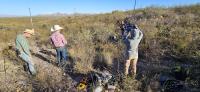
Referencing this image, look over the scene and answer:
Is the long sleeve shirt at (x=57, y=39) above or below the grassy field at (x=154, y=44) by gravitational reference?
above

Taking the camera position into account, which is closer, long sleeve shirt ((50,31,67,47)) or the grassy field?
long sleeve shirt ((50,31,67,47))

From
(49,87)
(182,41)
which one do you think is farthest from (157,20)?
(49,87)

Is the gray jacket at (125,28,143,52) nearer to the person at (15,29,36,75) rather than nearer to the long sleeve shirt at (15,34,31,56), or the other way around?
the person at (15,29,36,75)

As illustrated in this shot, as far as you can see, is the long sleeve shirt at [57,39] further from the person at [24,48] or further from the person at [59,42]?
the person at [24,48]

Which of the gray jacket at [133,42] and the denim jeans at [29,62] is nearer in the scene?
Result: the gray jacket at [133,42]

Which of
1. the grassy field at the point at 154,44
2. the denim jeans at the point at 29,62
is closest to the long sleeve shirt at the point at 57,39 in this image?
the grassy field at the point at 154,44

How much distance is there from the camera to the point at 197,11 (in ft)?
67.8

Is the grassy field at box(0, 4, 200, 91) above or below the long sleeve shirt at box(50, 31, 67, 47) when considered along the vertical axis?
below

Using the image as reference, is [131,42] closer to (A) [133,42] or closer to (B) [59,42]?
(A) [133,42]


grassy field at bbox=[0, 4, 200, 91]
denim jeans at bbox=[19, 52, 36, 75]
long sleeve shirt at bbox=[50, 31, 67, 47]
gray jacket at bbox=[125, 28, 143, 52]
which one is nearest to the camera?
gray jacket at bbox=[125, 28, 143, 52]

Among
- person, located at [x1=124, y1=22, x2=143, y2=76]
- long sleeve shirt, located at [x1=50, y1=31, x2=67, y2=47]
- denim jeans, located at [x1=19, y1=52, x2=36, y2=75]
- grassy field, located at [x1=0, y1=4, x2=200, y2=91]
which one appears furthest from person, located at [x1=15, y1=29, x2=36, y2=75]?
person, located at [x1=124, y1=22, x2=143, y2=76]

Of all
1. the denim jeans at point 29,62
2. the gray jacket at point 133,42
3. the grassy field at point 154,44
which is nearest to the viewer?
the gray jacket at point 133,42

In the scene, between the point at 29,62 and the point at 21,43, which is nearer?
the point at 21,43

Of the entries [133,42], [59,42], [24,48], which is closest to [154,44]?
[59,42]
